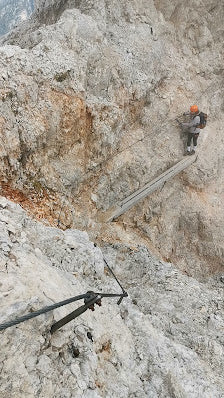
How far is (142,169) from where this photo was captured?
16078 millimetres

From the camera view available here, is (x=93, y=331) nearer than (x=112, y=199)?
Yes

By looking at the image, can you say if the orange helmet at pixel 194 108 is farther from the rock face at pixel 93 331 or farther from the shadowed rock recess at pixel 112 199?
the rock face at pixel 93 331

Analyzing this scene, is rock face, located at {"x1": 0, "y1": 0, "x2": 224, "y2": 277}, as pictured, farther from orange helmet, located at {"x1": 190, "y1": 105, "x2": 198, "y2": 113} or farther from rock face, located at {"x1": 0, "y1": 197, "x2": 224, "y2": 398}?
rock face, located at {"x1": 0, "y1": 197, "x2": 224, "y2": 398}

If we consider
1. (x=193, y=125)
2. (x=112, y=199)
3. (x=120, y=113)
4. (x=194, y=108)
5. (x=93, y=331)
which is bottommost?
(x=112, y=199)

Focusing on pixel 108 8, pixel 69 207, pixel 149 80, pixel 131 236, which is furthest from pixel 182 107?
pixel 69 207

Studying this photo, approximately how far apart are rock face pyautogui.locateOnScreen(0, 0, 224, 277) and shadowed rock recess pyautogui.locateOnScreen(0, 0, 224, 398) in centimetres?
→ 6

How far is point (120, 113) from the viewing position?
14.5m

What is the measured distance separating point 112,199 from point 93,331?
31.2 ft

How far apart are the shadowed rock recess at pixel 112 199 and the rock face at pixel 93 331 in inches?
1.2

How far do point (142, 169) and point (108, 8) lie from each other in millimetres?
8143

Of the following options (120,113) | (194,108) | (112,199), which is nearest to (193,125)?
(194,108)

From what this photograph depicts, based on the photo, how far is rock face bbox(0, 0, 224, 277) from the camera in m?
11.6

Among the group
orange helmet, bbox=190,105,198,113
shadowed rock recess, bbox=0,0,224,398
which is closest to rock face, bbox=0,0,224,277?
shadowed rock recess, bbox=0,0,224,398

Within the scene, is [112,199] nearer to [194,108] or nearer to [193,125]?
[193,125]
